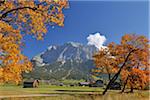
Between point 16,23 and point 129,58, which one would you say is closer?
point 16,23

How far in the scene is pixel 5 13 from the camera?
706 inches

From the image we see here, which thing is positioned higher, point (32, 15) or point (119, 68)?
point (32, 15)

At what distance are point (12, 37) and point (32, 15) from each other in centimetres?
196

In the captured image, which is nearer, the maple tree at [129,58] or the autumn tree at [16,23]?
the autumn tree at [16,23]

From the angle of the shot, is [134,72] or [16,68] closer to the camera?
[16,68]

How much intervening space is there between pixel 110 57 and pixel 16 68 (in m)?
29.3

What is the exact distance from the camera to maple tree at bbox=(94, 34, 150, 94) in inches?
1748

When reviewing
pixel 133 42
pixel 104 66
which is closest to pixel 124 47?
pixel 133 42

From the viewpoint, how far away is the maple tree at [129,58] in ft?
146

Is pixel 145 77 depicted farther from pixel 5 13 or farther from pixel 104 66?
pixel 5 13

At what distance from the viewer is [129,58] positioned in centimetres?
4462

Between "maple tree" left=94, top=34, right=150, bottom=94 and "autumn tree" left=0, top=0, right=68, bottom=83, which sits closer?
"autumn tree" left=0, top=0, right=68, bottom=83

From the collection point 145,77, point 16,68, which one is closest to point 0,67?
point 16,68

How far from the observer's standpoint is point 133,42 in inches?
1773
